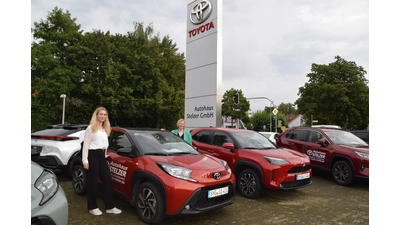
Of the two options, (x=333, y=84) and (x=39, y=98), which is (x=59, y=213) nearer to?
(x=39, y=98)

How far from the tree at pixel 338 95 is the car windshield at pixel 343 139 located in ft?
93.4

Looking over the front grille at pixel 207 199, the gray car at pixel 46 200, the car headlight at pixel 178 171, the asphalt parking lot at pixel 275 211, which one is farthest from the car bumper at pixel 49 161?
the front grille at pixel 207 199

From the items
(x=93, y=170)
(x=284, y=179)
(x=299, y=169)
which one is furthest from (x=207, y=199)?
(x=299, y=169)

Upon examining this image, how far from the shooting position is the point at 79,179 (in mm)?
6004

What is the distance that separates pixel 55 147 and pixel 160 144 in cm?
337

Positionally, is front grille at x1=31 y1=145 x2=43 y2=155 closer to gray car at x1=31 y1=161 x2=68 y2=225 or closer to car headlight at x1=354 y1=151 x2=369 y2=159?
gray car at x1=31 y1=161 x2=68 y2=225

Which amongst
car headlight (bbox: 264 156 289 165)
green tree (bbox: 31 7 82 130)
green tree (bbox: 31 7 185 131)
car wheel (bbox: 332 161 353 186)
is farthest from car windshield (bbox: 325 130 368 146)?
green tree (bbox: 31 7 82 130)

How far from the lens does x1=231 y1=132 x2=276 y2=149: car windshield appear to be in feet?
23.0

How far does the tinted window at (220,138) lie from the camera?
7322mm

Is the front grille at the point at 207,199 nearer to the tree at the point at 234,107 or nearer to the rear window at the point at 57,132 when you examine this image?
the rear window at the point at 57,132

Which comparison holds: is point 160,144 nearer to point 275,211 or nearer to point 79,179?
point 79,179

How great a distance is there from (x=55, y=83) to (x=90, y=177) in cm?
2608

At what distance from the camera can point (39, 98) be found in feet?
96.4
